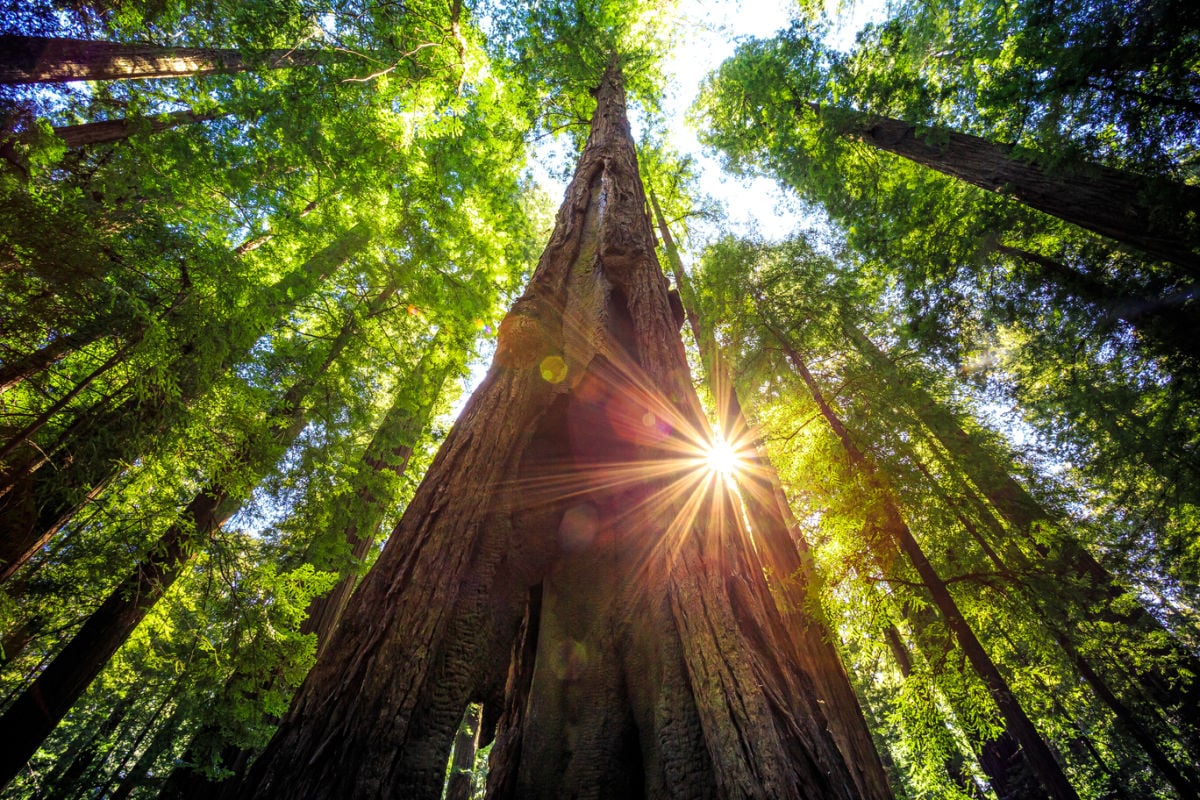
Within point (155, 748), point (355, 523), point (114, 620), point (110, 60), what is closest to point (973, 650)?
point (355, 523)

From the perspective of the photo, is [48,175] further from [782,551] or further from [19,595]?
[782,551]

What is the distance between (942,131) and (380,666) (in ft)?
24.2

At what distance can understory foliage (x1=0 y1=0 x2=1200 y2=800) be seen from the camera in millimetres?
3477

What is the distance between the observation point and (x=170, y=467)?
376cm

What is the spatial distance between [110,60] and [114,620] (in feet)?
24.4

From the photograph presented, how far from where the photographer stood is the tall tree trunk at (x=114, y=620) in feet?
12.8

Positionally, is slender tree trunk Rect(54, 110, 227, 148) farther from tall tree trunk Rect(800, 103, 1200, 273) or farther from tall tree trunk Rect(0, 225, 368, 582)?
tall tree trunk Rect(800, 103, 1200, 273)

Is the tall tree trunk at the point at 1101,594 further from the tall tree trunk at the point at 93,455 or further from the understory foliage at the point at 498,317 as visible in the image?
the tall tree trunk at the point at 93,455

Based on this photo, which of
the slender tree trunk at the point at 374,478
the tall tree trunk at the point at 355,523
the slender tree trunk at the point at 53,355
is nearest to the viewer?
the slender tree trunk at the point at 53,355

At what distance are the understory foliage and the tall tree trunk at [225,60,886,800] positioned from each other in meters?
2.62

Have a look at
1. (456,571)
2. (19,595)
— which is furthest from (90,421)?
(456,571)

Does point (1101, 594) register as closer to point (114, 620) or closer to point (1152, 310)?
point (1152, 310)

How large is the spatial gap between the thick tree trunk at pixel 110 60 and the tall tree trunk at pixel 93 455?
3589 mm

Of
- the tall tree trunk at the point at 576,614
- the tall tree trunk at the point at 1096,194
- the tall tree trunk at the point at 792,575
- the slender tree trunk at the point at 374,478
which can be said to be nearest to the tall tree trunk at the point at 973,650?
the tall tree trunk at the point at 792,575
